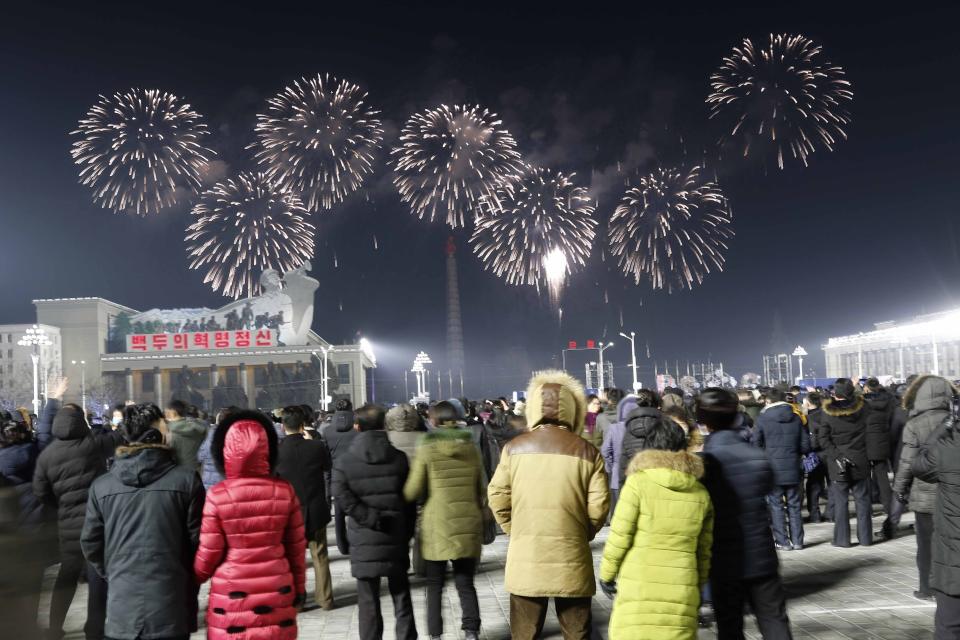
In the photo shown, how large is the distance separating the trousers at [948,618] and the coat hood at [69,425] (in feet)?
21.5

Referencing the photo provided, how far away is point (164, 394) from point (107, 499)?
285ft

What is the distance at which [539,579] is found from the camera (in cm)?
493


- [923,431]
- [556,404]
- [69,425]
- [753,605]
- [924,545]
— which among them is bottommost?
[924,545]

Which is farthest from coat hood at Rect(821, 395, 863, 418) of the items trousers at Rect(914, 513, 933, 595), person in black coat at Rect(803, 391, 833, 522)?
trousers at Rect(914, 513, 933, 595)

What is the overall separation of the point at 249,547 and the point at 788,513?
837 centimetres

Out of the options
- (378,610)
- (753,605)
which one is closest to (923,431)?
(753,605)

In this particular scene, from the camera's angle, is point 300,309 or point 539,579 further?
point 300,309

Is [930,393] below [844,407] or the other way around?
the other way around

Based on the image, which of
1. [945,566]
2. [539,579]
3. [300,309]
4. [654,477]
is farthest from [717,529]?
[300,309]

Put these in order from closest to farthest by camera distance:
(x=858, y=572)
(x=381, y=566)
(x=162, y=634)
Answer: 1. (x=162, y=634)
2. (x=381, y=566)
3. (x=858, y=572)

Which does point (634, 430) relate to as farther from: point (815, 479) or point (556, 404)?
point (815, 479)

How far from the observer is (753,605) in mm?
5148

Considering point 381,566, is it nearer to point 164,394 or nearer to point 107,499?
point 107,499

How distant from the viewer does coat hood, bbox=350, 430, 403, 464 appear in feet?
21.6
